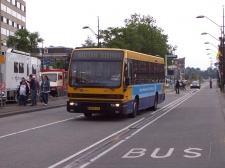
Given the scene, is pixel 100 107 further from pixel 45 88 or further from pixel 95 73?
pixel 45 88

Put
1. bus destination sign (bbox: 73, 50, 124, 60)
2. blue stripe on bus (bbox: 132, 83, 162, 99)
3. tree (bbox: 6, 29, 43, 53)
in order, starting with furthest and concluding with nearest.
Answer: tree (bbox: 6, 29, 43, 53), blue stripe on bus (bbox: 132, 83, 162, 99), bus destination sign (bbox: 73, 50, 124, 60)

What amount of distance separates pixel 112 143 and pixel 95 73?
6.46 meters

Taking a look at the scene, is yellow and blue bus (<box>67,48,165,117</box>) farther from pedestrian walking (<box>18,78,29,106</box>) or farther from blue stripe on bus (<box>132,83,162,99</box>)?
pedestrian walking (<box>18,78,29,106</box>)

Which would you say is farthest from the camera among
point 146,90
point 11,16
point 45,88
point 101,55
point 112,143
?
point 11,16

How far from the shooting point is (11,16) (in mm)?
100500

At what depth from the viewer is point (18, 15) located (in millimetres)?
105562

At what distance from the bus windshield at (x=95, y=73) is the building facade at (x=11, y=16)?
74613mm

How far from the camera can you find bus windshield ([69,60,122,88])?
1812cm

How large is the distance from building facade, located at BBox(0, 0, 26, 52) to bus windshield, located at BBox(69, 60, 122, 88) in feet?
245

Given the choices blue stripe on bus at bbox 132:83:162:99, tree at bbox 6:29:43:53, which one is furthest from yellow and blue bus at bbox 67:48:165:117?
tree at bbox 6:29:43:53

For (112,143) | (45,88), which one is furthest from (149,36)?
(112,143)

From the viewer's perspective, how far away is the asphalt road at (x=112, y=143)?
30.8 feet

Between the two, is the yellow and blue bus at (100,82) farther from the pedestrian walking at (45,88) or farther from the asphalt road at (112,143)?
the pedestrian walking at (45,88)

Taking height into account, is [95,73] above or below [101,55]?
below
